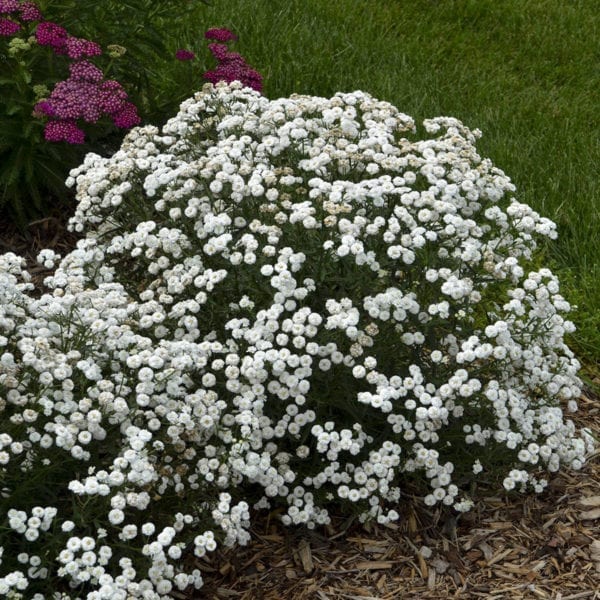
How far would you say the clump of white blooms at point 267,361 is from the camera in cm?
314

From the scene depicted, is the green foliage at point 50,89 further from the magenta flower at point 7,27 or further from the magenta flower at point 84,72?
the magenta flower at point 84,72

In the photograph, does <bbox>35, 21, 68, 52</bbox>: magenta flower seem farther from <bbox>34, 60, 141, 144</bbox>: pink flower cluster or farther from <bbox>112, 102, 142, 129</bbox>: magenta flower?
<bbox>112, 102, 142, 129</bbox>: magenta flower

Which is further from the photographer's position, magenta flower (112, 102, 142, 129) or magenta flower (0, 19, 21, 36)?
magenta flower (112, 102, 142, 129)

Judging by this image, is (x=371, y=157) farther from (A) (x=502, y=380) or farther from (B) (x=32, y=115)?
(B) (x=32, y=115)

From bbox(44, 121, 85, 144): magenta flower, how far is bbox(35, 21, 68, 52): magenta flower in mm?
371

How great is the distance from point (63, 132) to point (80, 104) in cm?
17

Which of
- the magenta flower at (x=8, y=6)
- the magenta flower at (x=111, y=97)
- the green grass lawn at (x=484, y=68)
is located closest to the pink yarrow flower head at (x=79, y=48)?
the magenta flower at (x=111, y=97)

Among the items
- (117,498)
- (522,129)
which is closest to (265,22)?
(522,129)

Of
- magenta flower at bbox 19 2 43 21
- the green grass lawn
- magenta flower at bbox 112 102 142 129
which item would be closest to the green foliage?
magenta flower at bbox 19 2 43 21

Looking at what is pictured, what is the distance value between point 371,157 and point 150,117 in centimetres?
192

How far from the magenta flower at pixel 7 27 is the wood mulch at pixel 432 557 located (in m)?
2.55

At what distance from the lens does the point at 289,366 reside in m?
3.46

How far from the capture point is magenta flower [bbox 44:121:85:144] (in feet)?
14.7

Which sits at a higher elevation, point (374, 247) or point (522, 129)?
point (374, 247)
